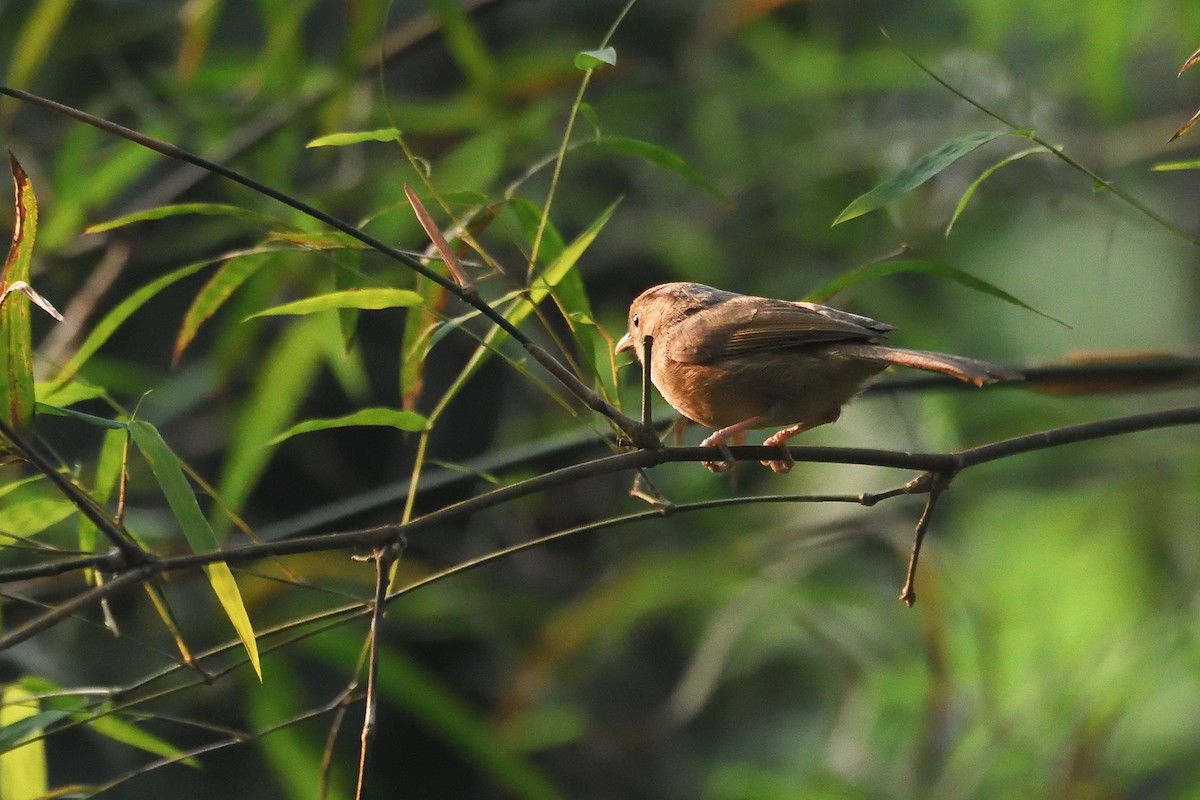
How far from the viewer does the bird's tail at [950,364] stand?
1831mm

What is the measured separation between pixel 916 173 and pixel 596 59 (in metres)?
0.49

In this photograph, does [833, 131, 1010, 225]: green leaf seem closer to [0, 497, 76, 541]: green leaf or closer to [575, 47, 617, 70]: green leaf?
[575, 47, 617, 70]: green leaf

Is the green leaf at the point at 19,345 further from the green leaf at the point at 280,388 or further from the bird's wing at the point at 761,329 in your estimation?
the green leaf at the point at 280,388

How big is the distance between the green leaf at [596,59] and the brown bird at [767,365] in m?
0.70

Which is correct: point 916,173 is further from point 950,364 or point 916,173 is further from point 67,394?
point 67,394

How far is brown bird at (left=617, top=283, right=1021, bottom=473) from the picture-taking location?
Answer: 7.88 ft

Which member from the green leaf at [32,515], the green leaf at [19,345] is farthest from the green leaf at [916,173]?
the green leaf at [32,515]

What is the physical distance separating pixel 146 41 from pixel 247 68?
4.57 ft

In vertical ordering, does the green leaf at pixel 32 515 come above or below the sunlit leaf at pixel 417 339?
below

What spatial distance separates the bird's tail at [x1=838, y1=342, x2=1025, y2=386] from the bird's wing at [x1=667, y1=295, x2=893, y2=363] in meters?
0.11

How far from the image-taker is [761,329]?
8.21 ft

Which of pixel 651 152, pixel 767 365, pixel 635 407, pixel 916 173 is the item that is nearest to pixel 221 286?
pixel 651 152

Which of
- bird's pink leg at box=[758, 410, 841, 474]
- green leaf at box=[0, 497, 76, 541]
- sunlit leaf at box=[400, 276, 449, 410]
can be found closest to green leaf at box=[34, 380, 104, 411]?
green leaf at box=[0, 497, 76, 541]

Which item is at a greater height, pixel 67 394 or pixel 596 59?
pixel 596 59
